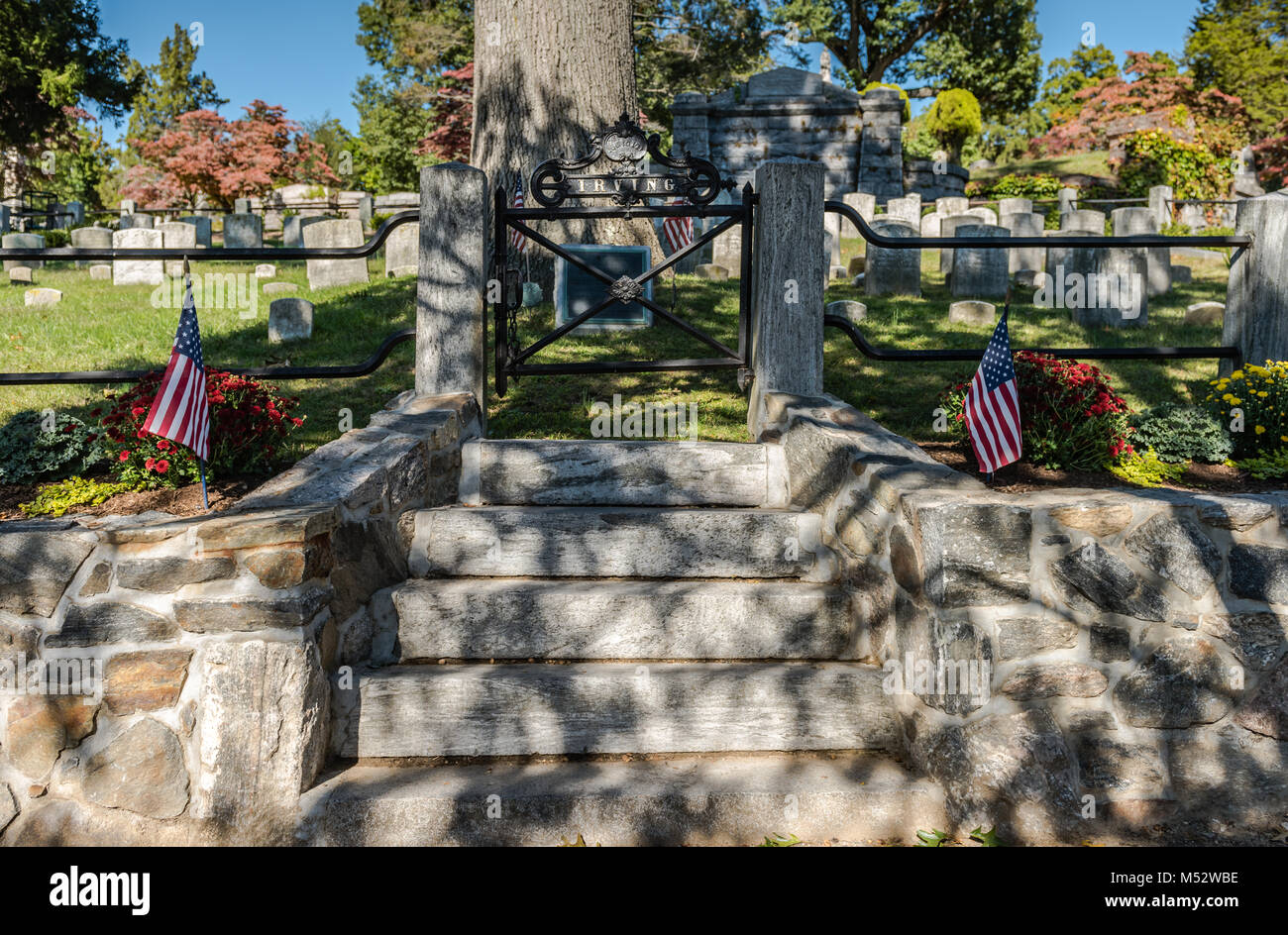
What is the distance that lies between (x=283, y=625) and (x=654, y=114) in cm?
2644

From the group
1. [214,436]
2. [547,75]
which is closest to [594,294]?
[547,75]

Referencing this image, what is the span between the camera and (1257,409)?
488 centimetres

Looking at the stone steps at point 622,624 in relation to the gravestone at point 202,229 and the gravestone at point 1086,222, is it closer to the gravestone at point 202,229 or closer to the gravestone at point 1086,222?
the gravestone at point 1086,222

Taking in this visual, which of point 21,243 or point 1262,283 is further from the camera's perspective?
point 21,243

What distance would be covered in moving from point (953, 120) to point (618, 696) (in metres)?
29.1

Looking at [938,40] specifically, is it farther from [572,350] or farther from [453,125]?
[572,350]

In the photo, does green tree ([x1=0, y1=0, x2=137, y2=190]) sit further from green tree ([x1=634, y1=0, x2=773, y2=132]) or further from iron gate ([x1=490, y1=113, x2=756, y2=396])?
iron gate ([x1=490, y1=113, x2=756, y2=396])

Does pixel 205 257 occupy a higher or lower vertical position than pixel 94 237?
lower

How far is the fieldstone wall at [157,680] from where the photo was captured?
300 centimetres

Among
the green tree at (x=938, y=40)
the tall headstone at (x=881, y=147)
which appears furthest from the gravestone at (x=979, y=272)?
the green tree at (x=938, y=40)

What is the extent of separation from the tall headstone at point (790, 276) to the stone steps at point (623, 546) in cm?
106

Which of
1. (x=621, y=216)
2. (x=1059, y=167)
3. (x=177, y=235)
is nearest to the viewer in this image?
(x=621, y=216)

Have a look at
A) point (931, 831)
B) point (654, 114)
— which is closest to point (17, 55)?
point (654, 114)

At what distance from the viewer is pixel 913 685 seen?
3258mm
